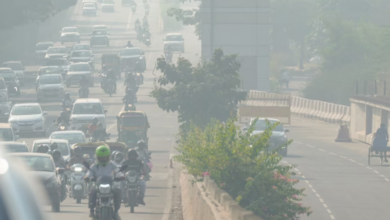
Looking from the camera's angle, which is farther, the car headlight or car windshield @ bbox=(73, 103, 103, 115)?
car windshield @ bbox=(73, 103, 103, 115)

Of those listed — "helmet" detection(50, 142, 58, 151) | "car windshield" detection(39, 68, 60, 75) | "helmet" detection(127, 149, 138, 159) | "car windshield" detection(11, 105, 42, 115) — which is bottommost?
"car windshield" detection(11, 105, 42, 115)

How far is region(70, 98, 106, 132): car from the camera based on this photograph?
38.2 metres

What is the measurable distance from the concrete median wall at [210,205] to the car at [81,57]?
5111 cm

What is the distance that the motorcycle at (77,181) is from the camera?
2036 centimetres

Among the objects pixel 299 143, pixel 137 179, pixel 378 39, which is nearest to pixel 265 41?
pixel 378 39

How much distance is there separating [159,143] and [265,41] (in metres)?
34.1

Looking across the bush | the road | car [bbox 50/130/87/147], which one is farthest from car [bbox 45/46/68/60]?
the bush

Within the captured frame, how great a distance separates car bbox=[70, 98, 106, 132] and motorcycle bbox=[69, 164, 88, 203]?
17.5 meters

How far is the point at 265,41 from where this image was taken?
242 ft

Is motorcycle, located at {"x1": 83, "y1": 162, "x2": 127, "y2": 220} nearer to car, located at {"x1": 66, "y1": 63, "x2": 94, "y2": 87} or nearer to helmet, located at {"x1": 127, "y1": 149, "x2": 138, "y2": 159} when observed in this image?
helmet, located at {"x1": 127, "y1": 149, "x2": 138, "y2": 159}

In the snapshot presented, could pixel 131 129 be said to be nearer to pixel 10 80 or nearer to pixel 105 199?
pixel 105 199

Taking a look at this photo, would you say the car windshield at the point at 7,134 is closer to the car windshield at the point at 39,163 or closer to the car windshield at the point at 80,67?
the car windshield at the point at 39,163

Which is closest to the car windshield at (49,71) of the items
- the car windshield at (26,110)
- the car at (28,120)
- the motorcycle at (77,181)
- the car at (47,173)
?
the car windshield at (26,110)

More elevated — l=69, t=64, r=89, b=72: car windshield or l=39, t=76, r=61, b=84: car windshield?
l=69, t=64, r=89, b=72: car windshield
